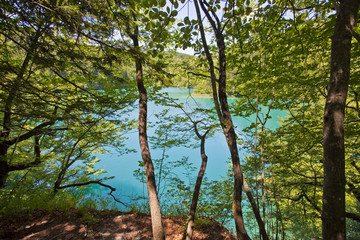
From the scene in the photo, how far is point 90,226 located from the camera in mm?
3008

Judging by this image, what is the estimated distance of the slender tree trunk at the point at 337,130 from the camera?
1.10 m

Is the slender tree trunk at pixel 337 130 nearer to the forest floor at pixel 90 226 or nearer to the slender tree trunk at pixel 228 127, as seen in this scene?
the slender tree trunk at pixel 228 127

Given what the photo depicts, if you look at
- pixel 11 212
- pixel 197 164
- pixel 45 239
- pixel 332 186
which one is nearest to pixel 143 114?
pixel 45 239

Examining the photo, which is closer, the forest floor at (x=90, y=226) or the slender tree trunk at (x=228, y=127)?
the slender tree trunk at (x=228, y=127)

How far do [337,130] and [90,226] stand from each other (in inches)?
149

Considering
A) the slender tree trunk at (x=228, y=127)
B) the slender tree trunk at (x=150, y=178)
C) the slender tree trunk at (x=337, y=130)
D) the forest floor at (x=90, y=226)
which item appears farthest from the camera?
the forest floor at (x=90, y=226)

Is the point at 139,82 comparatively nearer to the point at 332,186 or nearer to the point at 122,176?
the point at 332,186

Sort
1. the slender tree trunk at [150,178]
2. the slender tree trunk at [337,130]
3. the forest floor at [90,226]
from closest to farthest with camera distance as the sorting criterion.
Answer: the slender tree trunk at [337,130]
the slender tree trunk at [150,178]
the forest floor at [90,226]

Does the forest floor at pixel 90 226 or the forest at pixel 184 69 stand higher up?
the forest at pixel 184 69

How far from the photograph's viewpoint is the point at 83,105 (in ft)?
8.12

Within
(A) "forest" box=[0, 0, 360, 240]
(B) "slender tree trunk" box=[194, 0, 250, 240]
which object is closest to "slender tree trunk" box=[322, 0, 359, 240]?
(A) "forest" box=[0, 0, 360, 240]

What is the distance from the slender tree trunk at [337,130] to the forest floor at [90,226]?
237cm

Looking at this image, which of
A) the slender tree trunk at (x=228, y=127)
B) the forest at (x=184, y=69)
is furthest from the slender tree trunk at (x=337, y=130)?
the slender tree trunk at (x=228, y=127)

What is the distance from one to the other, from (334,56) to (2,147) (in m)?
6.16
